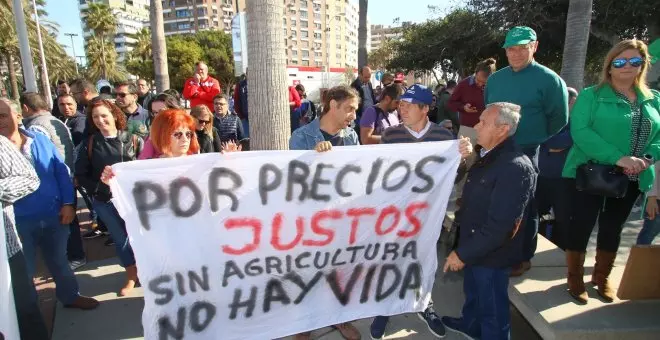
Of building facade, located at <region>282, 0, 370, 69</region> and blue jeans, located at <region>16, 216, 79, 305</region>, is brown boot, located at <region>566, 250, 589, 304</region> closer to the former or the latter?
blue jeans, located at <region>16, 216, 79, 305</region>

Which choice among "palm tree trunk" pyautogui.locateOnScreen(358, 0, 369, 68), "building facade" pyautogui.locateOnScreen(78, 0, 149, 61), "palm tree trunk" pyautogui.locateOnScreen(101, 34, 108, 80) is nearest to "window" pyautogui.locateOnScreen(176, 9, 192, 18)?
"building facade" pyautogui.locateOnScreen(78, 0, 149, 61)

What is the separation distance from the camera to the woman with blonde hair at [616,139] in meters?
2.57

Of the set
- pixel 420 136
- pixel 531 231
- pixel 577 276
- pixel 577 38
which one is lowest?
pixel 577 276

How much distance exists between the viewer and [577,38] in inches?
232

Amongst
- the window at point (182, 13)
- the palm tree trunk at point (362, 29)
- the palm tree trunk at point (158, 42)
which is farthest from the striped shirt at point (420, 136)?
the window at point (182, 13)

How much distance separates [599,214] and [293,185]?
2217mm

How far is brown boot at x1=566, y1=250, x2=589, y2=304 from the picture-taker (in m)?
2.87

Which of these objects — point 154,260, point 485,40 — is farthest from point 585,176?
point 485,40

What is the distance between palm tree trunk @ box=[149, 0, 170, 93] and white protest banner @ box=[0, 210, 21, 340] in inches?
256

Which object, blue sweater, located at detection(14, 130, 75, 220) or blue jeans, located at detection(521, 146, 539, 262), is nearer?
blue jeans, located at detection(521, 146, 539, 262)

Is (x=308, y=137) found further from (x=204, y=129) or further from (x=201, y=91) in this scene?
(x=201, y=91)

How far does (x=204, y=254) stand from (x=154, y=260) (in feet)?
0.88

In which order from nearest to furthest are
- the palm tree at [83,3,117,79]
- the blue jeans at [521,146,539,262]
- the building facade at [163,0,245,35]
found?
the blue jeans at [521,146,539,262] → the palm tree at [83,3,117,79] → the building facade at [163,0,245,35]

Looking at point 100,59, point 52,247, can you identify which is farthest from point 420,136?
point 100,59
